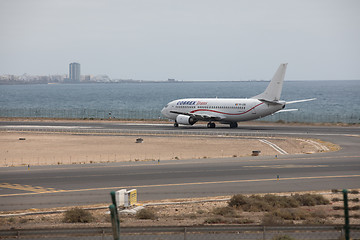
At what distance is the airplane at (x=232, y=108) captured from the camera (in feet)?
256

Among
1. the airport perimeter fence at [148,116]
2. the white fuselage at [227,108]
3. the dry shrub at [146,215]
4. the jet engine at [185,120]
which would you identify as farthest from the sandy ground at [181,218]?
the airport perimeter fence at [148,116]

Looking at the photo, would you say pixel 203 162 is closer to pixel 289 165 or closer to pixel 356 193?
pixel 289 165

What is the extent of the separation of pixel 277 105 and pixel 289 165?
1381 inches

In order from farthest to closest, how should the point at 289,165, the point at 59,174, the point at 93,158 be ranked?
1. the point at 93,158
2. the point at 289,165
3. the point at 59,174

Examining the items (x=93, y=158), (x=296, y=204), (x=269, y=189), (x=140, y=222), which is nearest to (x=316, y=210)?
(x=296, y=204)

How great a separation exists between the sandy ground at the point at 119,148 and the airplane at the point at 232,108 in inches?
442

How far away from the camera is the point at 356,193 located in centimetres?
3047

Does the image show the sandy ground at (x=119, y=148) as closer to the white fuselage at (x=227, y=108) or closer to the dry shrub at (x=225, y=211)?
the white fuselage at (x=227, y=108)

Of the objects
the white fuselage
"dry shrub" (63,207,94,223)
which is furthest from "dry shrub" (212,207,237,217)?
the white fuselage

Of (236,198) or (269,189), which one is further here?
(269,189)

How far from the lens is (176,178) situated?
36.9 meters

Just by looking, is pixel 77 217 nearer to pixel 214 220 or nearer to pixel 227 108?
pixel 214 220

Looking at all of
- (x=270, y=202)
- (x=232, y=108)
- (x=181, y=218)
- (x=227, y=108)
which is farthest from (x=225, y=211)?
(x=227, y=108)

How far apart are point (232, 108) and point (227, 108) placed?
97 cm
